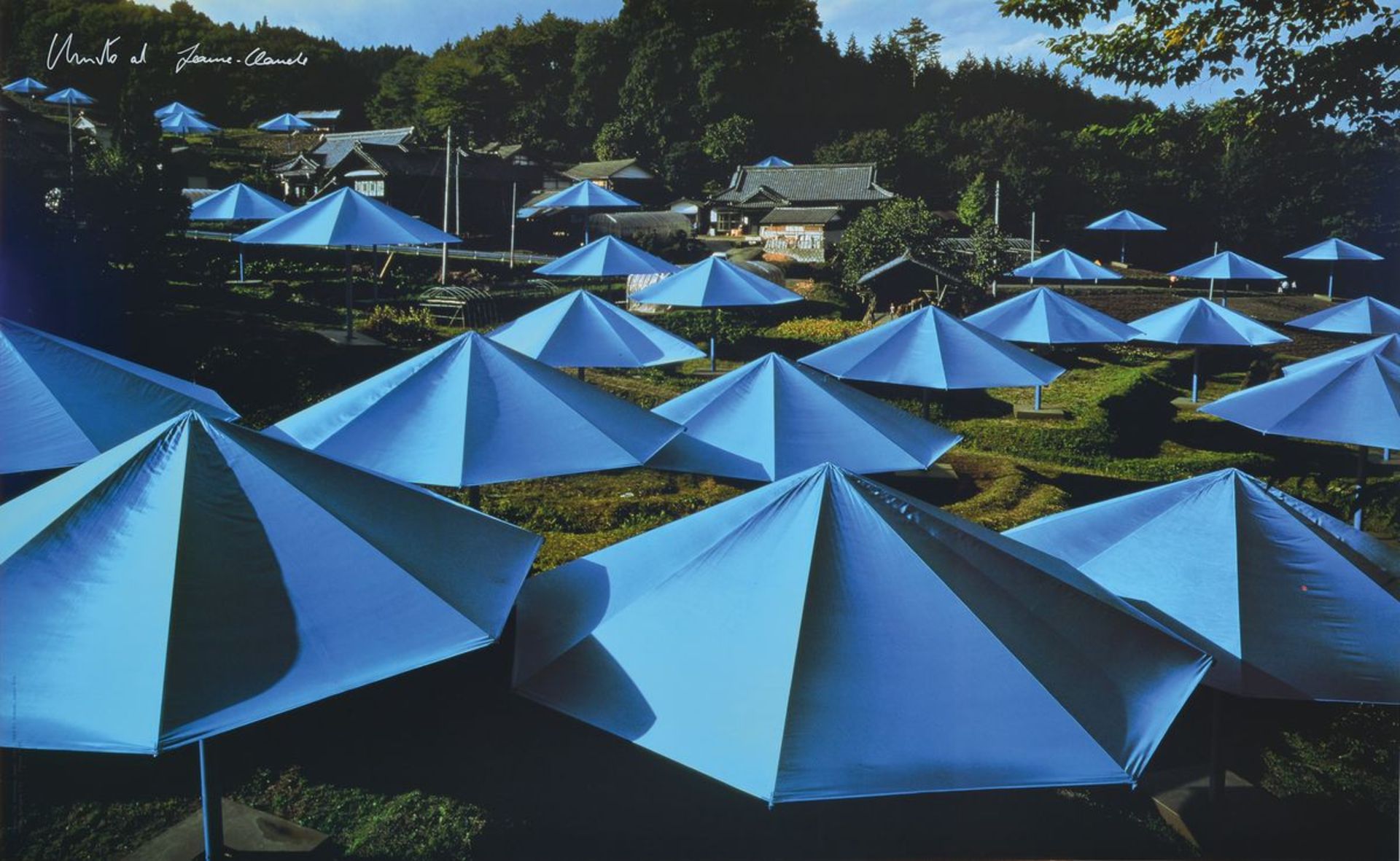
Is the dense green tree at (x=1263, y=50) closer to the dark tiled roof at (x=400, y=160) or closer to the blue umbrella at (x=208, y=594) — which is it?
the blue umbrella at (x=208, y=594)

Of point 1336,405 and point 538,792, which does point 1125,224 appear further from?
point 538,792

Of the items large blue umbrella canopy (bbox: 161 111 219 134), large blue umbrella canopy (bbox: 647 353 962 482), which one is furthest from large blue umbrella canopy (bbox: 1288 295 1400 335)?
large blue umbrella canopy (bbox: 161 111 219 134)

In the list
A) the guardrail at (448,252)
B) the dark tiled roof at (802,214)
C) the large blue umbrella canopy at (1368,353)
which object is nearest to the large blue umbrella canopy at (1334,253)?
the dark tiled roof at (802,214)

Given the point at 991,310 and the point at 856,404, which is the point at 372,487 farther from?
the point at 991,310

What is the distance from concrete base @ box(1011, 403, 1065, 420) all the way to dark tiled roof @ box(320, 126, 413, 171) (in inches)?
A: 1240

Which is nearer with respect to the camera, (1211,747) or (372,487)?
(372,487)

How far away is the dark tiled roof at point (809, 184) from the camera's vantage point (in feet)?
155

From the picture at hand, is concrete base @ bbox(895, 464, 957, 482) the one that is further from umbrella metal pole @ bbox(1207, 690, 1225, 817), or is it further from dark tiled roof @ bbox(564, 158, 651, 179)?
dark tiled roof @ bbox(564, 158, 651, 179)

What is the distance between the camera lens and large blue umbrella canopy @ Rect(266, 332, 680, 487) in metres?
7.86

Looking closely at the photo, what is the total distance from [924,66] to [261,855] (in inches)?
1585

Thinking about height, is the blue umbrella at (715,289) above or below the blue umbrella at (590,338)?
above

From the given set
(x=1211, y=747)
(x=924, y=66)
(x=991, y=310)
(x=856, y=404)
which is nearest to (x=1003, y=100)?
(x=924, y=66)

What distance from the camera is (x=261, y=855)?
5.53m

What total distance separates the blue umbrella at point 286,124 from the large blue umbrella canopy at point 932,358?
3651cm
